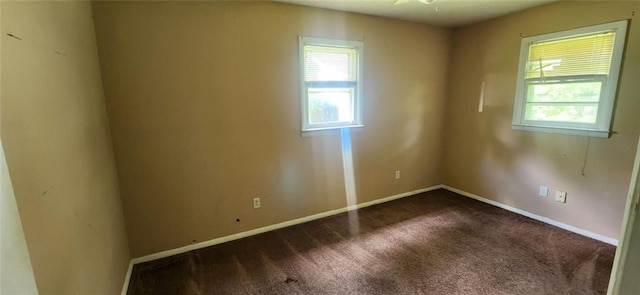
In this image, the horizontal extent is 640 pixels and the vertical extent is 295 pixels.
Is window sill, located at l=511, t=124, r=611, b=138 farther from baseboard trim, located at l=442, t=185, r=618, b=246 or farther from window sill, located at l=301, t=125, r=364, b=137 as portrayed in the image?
window sill, located at l=301, t=125, r=364, b=137

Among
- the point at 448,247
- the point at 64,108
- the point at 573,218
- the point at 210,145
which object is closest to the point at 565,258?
the point at 573,218

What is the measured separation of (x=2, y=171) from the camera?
79cm

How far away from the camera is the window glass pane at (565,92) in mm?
2576

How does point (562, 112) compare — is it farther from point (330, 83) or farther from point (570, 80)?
point (330, 83)

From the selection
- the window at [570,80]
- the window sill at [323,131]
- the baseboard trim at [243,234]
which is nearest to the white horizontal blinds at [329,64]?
the window sill at [323,131]

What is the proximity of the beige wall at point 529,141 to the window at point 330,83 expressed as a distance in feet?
5.21

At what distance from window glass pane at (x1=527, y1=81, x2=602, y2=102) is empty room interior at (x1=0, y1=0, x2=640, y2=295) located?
0.04 feet

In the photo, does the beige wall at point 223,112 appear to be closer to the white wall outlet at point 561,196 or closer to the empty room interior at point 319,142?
the empty room interior at point 319,142

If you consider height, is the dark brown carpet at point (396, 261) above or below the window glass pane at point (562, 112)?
below

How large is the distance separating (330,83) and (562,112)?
7.87 feet

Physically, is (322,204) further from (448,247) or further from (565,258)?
(565,258)

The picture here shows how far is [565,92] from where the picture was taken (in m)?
2.77

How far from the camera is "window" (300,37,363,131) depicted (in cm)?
289

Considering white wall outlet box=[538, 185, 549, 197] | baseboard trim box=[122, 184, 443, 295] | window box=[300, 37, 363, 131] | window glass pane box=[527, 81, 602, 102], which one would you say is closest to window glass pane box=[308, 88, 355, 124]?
window box=[300, 37, 363, 131]
